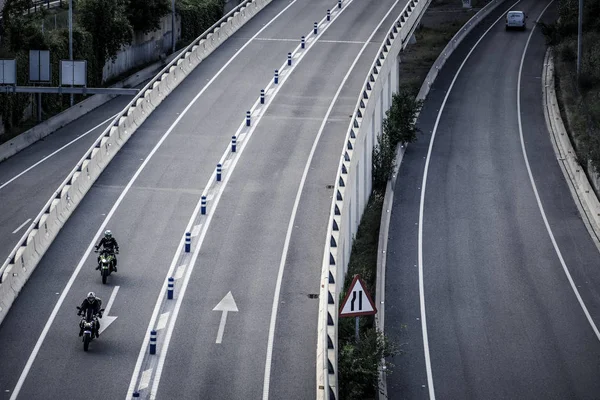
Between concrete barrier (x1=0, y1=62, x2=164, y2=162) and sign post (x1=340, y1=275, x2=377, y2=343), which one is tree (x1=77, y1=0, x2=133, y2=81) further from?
sign post (x1=340, y1=275, x2=377, y2=343)

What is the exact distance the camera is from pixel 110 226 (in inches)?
1377

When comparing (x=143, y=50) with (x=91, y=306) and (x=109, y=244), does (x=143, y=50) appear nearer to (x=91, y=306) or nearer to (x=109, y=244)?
(x=109, y=244)

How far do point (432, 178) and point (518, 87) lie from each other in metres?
18.6

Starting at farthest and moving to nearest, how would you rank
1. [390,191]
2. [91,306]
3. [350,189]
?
1. [390,191]
2. [350,189]
3. [91,306]

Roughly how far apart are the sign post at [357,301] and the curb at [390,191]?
2.47 m

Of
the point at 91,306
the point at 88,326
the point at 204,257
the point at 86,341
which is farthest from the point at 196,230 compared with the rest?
the point at 86,341

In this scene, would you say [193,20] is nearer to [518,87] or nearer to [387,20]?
[387,20]

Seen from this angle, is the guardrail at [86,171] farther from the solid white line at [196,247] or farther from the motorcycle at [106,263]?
the solid white line at [196,247]

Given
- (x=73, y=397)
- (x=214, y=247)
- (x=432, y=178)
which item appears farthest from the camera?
(x=432, y=178)

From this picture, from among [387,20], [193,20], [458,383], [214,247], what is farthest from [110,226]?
[193,20]

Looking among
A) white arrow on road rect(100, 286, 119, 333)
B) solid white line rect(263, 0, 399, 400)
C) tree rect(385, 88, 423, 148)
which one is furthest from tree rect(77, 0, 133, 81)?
white arrow on road rect(100, 286, 119, 333)

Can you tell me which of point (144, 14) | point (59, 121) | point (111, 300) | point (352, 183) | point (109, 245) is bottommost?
point (111, 300)

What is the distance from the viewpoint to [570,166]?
4997 cm

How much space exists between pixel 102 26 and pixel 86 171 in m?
30.1
